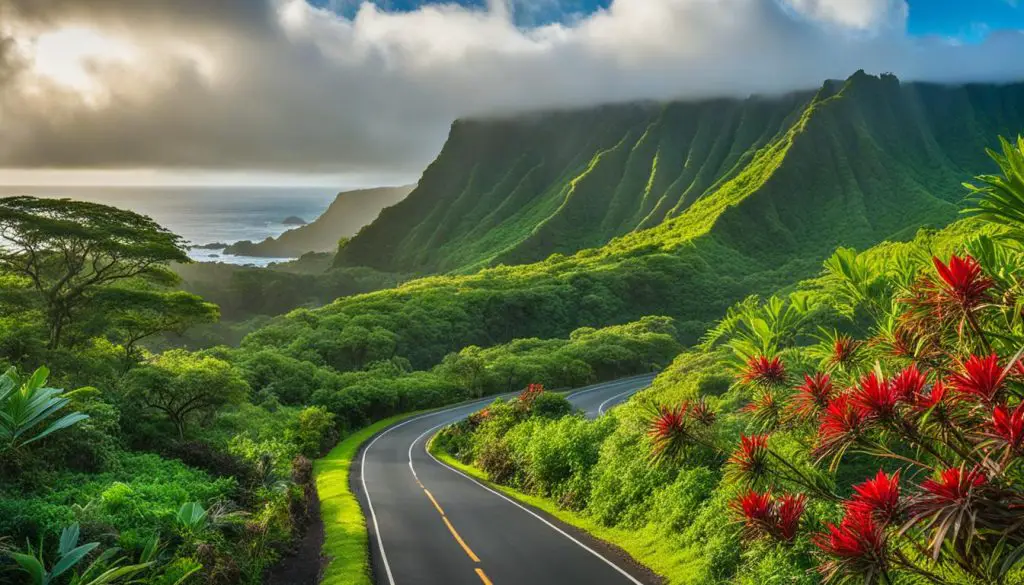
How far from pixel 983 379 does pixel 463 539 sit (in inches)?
785

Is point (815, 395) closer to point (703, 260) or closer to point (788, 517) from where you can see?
point (788, 517)

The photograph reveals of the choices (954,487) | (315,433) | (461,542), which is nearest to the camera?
(954,487)

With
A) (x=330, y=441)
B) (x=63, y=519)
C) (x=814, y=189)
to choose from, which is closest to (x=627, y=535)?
(x=63, y=519)

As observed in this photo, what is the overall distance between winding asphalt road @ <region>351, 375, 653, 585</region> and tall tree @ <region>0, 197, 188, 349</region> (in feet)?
51.6

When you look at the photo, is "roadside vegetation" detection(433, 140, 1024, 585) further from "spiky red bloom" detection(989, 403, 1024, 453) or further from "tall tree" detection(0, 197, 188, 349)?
"tall tree" detection(0, 197, 188, 349)

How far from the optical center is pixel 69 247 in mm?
35500

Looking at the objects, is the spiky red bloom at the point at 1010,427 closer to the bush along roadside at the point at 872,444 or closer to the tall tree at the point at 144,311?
the bush along roadside at the point at 872,444

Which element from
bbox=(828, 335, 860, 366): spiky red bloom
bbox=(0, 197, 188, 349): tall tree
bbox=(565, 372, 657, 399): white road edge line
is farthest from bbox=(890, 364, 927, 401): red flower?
bbox=(565, 372, 657, 399): white road edge line

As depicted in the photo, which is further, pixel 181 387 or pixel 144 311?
pixel 144 311

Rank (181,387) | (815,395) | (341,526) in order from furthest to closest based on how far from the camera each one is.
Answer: (181,387), (341,526), (815,395)

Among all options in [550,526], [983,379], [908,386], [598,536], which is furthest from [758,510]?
[550,526]

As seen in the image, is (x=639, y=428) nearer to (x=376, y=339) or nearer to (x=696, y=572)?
(x=696, y=572)

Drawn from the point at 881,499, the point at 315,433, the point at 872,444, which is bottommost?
the point at 315,433

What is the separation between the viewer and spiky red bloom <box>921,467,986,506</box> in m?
5.16
